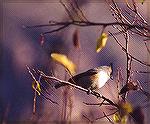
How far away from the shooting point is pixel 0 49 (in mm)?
8281

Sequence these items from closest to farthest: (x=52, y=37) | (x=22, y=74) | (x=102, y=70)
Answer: (x=102, y=70)
(x=52, y=37)
(x=22, y=74)

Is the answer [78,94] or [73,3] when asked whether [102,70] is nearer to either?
[78,94]

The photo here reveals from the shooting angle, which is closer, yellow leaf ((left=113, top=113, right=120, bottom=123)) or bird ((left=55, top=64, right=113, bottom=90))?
yellow leaf ((left=113, top=113, right=120, bottom=123))

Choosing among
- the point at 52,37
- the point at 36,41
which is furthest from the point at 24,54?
the point at 52,37

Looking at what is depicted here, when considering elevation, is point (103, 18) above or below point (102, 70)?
above

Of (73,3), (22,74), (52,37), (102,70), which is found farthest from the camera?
(22,74)

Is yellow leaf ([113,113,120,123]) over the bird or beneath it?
beneath

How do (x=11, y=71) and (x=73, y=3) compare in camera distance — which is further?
(x=11, y=71)

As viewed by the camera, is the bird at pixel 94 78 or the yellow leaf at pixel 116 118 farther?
the bird at pixel 94 78

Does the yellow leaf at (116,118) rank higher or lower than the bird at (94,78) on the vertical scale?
lower

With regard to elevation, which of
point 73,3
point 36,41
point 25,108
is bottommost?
point 73,3

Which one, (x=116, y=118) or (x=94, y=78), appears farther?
(x=94, y=78)

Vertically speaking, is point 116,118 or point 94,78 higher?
point 94,78

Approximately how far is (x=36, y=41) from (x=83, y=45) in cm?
92
